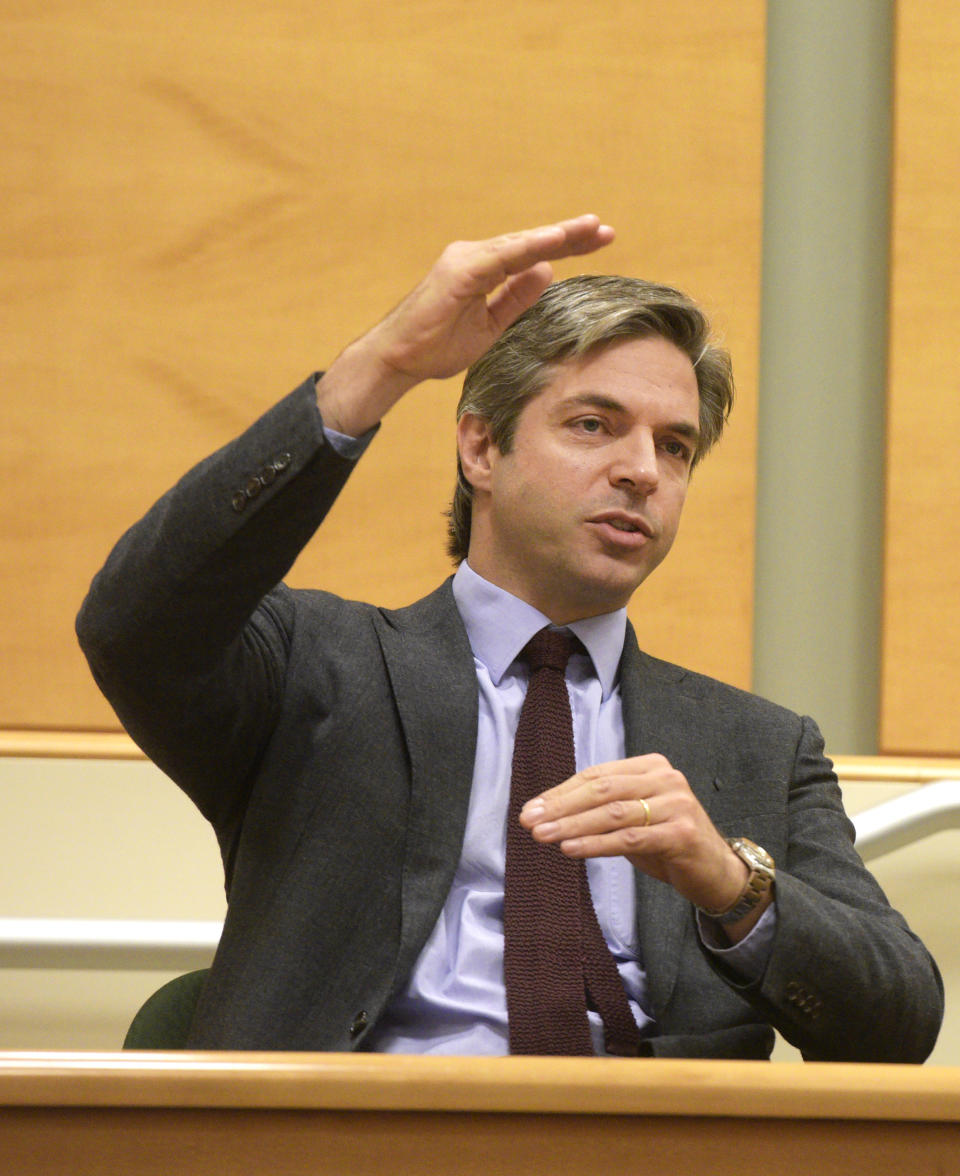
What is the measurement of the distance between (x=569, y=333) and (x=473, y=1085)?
0.79 m

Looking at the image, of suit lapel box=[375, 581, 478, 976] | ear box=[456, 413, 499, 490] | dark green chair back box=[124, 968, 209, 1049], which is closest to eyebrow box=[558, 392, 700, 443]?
ear box=[456, 413, 499, 490]

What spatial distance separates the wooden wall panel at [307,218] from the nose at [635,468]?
1.90 ft

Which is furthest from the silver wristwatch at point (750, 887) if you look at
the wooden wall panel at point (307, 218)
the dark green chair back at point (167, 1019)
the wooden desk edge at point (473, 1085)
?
the wooden wall panel at point (307, 218)

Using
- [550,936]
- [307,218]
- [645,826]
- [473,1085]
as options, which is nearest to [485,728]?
[550,936]

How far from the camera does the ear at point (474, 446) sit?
1.34m

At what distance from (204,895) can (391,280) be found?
2.69 feet

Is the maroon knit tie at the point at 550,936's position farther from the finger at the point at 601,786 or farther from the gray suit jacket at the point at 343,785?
the finger at the point at 601,786

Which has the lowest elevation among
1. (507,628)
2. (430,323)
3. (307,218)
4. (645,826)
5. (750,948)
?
(750,948)

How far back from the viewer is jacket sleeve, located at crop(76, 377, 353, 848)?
918 mm

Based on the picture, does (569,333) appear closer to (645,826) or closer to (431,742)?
(431,742)

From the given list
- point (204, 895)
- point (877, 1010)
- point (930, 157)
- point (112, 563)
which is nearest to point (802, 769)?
point (877, 1010)

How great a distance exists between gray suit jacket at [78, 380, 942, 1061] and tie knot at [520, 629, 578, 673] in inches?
2.5

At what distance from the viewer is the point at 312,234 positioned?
1.78m

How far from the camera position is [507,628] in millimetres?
1252
